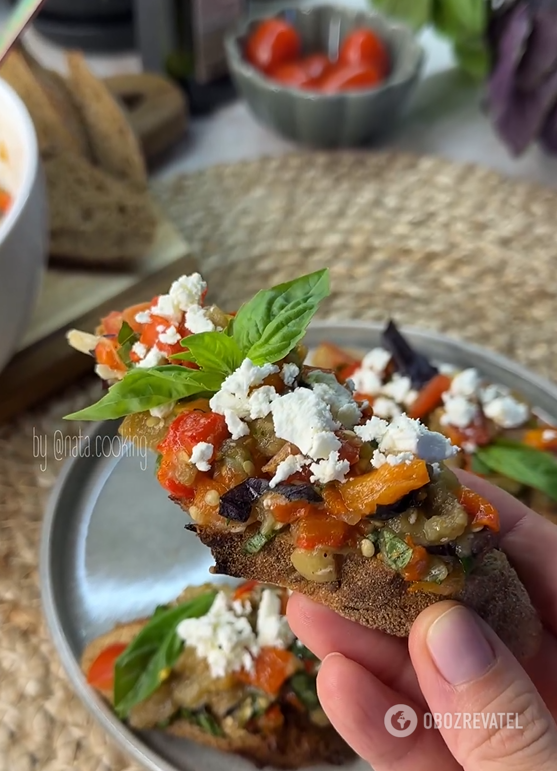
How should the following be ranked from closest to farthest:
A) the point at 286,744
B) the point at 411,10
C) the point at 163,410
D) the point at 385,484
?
the point at 385,484
the point at 163,410
the point at 286,744
the point at 411,10

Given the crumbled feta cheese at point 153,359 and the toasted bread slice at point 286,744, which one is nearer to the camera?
the crumbled feta cheese at point 153,359

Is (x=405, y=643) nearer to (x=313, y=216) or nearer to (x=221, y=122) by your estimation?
(x=313, y=216)

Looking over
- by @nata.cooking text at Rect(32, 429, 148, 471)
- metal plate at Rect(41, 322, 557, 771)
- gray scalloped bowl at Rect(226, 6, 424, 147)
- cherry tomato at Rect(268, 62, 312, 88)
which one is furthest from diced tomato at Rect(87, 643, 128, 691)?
cherry tomato at Rect(268, 62, 312, 88)

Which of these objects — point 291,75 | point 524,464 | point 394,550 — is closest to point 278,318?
point 394,550

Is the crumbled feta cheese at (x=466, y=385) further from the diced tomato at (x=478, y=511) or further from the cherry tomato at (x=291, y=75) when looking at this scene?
the cherry tomato at (x=291, y=75)

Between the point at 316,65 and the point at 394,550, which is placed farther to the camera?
the point at 316,65

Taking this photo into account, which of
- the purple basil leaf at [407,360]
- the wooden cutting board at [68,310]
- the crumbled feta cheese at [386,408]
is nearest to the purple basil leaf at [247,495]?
the crumbled feta cheese at [386,408]

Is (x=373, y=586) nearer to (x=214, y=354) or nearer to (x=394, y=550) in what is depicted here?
(x=394, y=550)

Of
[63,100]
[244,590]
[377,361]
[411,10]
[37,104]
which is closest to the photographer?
[244,590]
